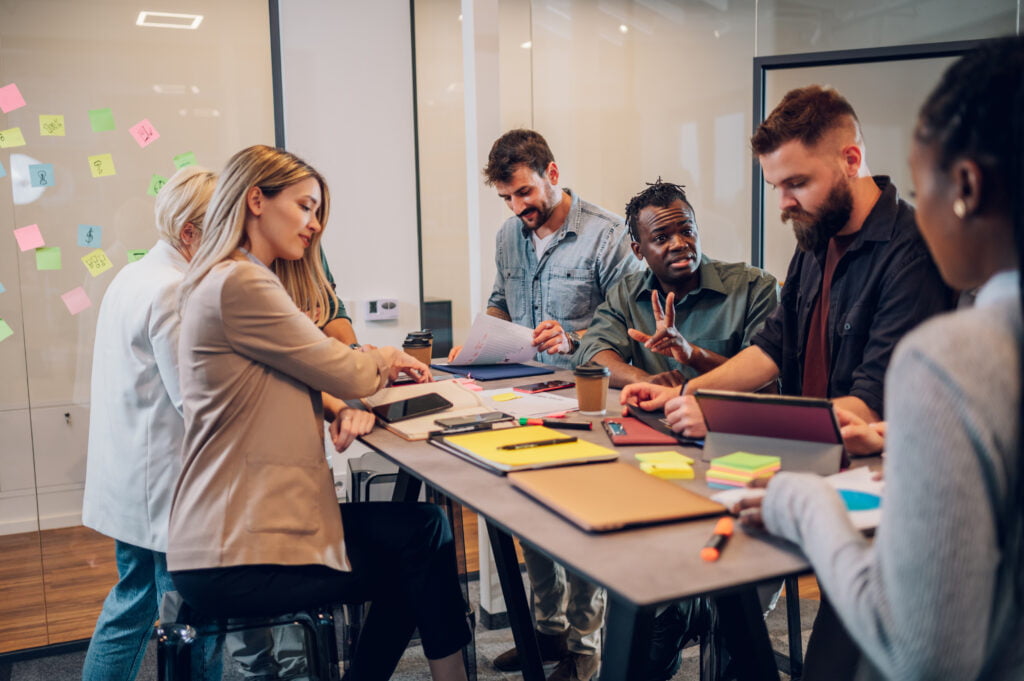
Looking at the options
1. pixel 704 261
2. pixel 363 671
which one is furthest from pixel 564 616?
pixel 704 261

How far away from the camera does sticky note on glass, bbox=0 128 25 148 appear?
3.12 meters

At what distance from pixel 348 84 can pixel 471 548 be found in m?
2.17

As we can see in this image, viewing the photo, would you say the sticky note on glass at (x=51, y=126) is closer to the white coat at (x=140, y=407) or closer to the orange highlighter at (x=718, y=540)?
the white coat at (x=140, y=407)

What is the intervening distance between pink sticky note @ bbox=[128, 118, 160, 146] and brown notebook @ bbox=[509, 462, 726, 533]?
2.64 meters

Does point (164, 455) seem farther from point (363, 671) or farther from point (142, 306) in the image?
Answer: point (363, 671)

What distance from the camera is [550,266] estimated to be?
3.16 meters

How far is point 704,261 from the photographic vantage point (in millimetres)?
2680

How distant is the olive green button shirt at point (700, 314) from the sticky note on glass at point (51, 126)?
213 centimetres

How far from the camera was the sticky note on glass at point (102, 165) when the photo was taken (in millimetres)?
3301

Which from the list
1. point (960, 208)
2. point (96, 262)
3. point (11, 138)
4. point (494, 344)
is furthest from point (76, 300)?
point (960, 208)

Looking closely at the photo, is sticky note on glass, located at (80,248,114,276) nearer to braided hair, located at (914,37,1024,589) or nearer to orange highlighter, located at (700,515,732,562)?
orange highlighter, located at (700,515,732,562)

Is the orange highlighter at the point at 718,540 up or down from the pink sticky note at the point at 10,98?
down

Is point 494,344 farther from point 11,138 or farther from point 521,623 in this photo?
point 11,138

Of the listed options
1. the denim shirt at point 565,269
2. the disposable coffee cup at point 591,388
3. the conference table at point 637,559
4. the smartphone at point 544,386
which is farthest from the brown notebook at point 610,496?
the denim shirt at point 565,269
